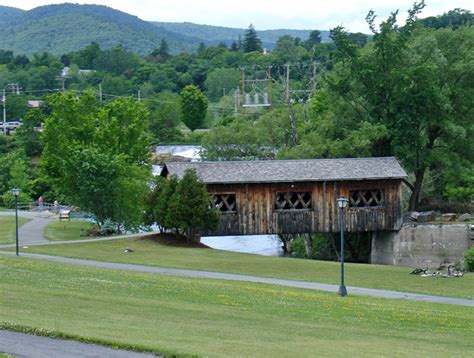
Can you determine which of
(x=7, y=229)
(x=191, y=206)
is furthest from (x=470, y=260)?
(x=7, y=229)

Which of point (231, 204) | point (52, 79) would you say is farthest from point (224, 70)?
point (231, 204)

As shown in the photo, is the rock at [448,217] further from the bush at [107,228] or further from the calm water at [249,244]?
the bush at [107,228]

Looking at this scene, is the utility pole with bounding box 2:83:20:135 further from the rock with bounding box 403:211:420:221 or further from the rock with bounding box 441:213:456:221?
the rock with bounding box 441:213:456:221

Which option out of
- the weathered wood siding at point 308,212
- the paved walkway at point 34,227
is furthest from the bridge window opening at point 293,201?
the paved walkway at point 34,227

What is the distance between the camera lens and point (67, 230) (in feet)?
190

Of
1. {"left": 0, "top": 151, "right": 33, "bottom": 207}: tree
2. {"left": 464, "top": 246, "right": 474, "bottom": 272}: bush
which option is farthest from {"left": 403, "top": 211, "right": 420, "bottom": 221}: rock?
{"left": 0, "top": 151, "right": 33, "bottom": 207}: tree

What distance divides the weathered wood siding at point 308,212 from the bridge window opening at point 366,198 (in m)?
Result: 0.27

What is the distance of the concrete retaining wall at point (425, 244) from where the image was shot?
5066cm

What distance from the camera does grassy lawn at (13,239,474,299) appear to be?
3788 cm

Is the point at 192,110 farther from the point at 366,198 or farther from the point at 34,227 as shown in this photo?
the point at 366,198

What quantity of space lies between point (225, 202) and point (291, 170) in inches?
150

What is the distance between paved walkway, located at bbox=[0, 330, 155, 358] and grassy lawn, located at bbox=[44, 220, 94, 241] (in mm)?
34417

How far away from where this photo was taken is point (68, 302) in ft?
80.5

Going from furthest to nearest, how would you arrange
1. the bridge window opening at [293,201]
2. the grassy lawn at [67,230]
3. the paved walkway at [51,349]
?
the grassy lawn at [67,230]
the bridge window opening at [293,201]
the paved walkway at [51,349]
